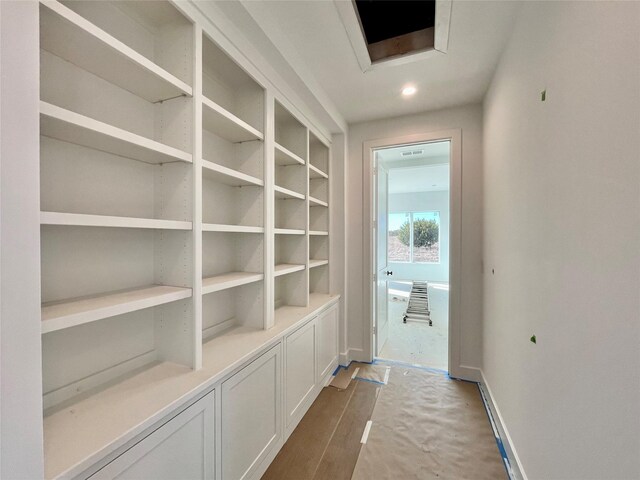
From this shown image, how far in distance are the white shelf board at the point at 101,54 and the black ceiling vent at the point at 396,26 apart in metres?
1.14

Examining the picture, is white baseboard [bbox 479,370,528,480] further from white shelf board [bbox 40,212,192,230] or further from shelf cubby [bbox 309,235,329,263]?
white shelf board [bbox 40,212,192,230]

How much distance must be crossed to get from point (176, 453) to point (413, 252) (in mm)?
8563

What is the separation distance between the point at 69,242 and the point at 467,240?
294 centimetres

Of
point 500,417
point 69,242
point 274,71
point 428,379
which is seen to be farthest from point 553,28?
point 428,379

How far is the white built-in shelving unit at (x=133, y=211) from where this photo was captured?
943 mm

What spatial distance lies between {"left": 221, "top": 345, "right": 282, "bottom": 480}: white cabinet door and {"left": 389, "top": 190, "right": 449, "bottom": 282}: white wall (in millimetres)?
7652

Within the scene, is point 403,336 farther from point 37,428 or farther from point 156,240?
point 37,428

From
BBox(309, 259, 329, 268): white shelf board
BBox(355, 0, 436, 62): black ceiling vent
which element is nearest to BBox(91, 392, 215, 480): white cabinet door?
BBox(309, 259, 329, 268): white shelf board

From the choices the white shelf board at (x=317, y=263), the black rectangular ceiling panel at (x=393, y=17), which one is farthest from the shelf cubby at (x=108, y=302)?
the black rectangular ceiling panel at (x=393, y=17)

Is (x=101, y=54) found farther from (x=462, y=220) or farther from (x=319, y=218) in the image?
(x=462, y=220)

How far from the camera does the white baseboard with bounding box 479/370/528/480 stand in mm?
1520

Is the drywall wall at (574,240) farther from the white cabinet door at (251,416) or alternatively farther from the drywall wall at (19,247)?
the drywall wall at (19,247)

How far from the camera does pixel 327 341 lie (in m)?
2.65

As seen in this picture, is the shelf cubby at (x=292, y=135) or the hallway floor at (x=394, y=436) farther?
the shelf cubby at (x=292, y=135)
